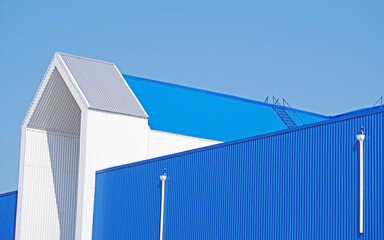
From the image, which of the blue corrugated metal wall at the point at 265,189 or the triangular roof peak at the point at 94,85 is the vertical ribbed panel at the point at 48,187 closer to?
the triangular roof peak at the point at 94,85

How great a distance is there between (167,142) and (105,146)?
4.33 meters

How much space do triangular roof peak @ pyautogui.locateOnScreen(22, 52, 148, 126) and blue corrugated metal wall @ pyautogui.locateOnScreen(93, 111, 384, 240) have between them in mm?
4073

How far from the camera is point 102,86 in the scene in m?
39.5

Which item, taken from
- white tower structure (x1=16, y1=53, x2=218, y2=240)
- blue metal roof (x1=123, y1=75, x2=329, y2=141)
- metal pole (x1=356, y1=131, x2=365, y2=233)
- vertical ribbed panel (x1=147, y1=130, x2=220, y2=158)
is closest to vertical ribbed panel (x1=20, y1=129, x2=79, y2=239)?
white tower structure (x1=16, y1=53, x2=218, y2=240)

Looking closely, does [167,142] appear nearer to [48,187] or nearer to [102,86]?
[102,86]

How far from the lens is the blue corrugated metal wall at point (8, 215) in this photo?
148 feet

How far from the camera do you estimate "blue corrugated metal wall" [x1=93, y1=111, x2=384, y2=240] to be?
22875 millimetres

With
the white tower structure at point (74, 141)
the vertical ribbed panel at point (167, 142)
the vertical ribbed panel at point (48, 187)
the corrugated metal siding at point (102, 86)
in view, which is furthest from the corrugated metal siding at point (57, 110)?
the vertical ribbed panel at point (167, 142)

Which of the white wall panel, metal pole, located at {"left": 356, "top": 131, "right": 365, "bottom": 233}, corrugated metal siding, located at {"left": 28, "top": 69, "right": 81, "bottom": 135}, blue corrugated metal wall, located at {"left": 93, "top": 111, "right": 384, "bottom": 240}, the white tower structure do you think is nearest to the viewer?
metal pole, located at {"left": 356, "top": 131, "right": 365, "bottom": 233}

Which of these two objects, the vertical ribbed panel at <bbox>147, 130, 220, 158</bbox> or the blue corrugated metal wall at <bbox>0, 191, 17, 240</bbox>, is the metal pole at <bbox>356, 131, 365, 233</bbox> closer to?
the vertical ribbed panel at <bbox>147, 130, 220, 158</bbox>

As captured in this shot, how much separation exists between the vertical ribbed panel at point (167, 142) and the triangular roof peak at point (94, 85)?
5.80ft

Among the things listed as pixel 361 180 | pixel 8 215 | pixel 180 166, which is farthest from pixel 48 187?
pixel 361 180

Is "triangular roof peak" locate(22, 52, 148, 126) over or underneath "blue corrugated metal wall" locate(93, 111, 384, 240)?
over

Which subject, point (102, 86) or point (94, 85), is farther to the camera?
point (102, 86)
